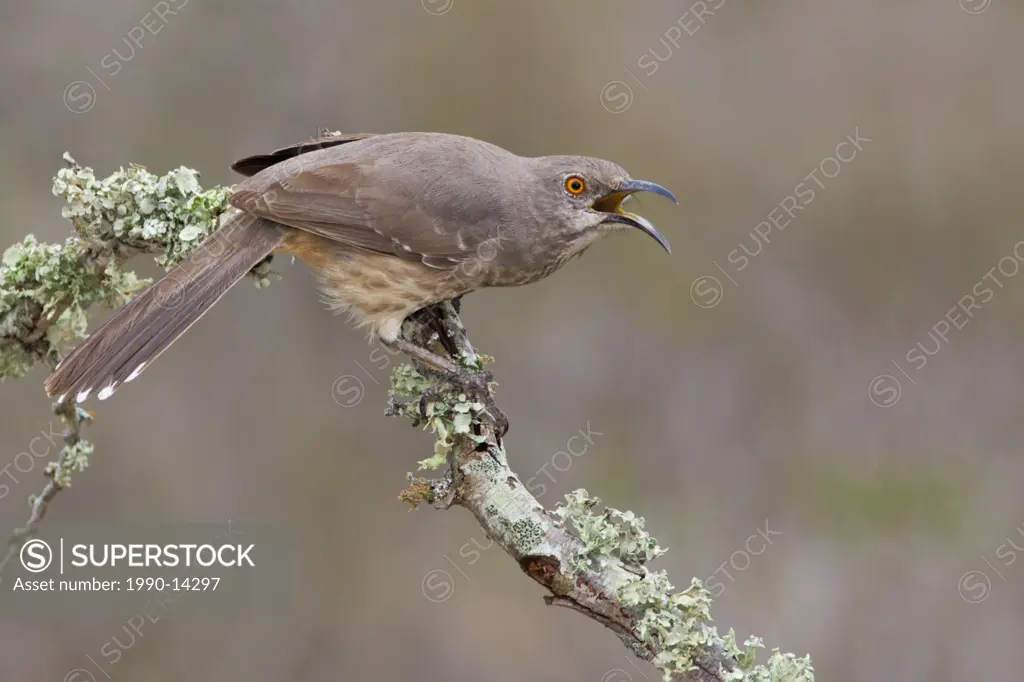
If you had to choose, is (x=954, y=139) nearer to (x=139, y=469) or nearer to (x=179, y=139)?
(x=179, y=139)

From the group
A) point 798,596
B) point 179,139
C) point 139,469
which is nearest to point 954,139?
point 798,596

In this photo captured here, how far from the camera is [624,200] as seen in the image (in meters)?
4.55

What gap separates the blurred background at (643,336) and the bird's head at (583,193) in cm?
183

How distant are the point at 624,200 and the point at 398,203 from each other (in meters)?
1.01

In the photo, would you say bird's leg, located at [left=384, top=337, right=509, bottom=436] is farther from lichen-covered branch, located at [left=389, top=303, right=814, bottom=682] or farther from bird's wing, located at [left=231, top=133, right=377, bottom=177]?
bird's wing, located at [left=231, top=133, right=377, bottom=177]

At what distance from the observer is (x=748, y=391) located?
20.9ft

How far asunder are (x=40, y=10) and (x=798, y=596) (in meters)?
5.63

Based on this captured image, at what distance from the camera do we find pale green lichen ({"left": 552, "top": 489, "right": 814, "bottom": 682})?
123 inches

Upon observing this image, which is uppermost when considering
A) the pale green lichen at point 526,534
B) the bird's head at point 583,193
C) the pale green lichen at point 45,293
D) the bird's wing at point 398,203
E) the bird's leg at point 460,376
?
the bird's head at point 583,193

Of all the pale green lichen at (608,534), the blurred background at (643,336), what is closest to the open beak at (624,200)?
the pale green lichen at (608,534)

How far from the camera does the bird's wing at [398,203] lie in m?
4.34

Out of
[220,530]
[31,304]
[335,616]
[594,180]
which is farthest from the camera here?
[335,616]

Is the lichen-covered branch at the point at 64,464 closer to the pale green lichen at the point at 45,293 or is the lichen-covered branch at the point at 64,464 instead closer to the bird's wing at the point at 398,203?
the pale green lichen at the point at 45,293

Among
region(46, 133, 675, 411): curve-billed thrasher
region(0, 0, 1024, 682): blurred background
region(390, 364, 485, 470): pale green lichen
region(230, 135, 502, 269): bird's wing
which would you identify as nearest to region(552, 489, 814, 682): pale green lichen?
region(390, 364, 485, 470): pale green lichen
